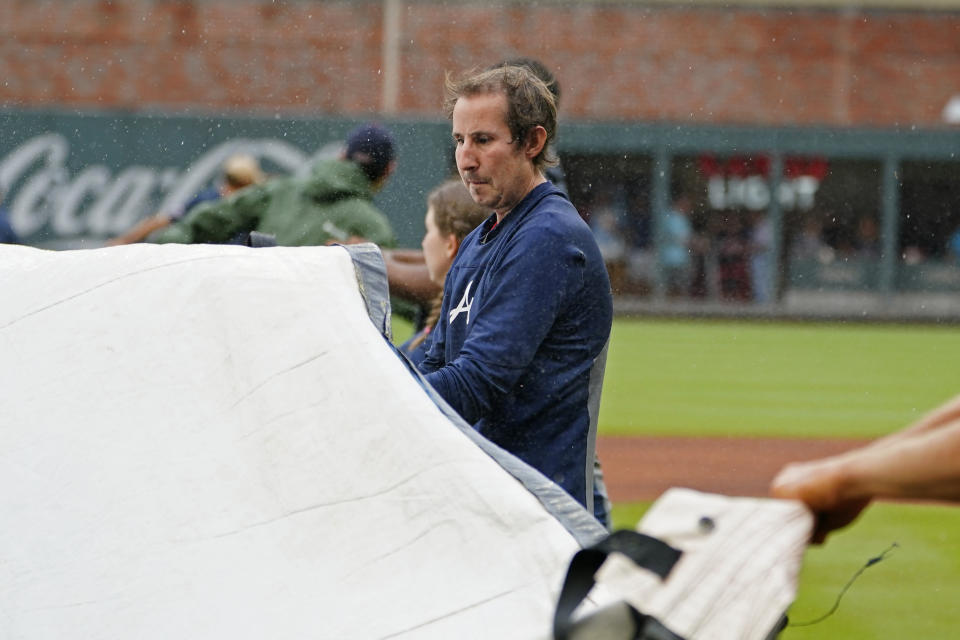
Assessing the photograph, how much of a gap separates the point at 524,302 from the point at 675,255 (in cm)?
2149

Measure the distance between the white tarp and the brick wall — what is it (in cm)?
2569

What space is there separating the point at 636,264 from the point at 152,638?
22.2 m

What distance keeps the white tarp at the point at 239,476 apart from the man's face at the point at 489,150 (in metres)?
0.49

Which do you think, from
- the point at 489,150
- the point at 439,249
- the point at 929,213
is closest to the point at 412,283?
the point at 439,249

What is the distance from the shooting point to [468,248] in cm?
348

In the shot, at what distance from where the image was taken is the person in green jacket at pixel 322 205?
6.13 metres

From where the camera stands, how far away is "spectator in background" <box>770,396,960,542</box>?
163cm

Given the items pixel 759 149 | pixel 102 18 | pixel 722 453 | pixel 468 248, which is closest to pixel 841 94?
pixel 759 149

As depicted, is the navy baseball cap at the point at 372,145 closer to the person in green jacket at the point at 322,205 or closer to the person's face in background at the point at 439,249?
the person in green jacket at the point at 322,205

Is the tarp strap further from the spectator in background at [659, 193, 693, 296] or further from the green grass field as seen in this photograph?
the spectator in background at [659, 193, 693, 296]

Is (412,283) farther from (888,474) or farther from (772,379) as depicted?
(772,379)

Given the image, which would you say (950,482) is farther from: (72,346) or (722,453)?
(722,453)

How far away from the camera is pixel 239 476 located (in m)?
2.61

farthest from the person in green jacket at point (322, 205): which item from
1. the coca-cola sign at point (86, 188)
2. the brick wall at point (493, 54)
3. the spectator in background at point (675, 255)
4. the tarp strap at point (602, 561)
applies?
the brick wall at point (493, 54)
